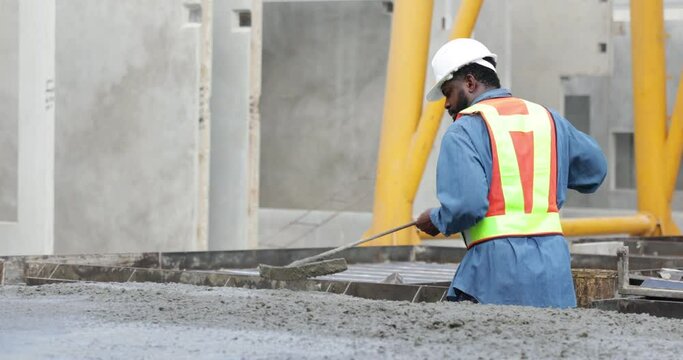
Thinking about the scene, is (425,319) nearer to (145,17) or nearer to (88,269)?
(88,269)

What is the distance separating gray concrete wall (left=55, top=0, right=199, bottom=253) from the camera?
9.98m

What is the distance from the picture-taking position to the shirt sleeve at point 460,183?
5.25 meters

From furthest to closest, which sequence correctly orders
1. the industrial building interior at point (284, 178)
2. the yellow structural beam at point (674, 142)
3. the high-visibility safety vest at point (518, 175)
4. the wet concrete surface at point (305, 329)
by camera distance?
1. the yellow structural beam at point (674, 142)
2. the high-visibility safety vest at point (518, 175)
3. the industrial building interior at point (284, 178)
4. the wet concrete surface at point (305, 329)

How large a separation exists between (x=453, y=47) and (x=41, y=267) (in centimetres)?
252

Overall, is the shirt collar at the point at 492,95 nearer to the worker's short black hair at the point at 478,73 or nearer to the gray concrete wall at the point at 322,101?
the worker's short black hair at the point at 478,73

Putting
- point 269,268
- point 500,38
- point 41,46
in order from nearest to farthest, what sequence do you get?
point 269,268, point 41,46, point 500,38

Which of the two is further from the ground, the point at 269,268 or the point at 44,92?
the point at 44,92

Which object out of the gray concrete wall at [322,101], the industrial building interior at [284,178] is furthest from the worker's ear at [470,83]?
the gray concrete wall at [322,101]

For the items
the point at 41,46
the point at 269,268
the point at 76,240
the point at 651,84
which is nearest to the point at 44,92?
the point at 41,46

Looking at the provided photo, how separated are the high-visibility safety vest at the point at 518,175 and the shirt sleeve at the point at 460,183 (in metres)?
0.10

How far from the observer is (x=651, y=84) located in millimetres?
13086

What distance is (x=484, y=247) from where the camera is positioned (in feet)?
17.8

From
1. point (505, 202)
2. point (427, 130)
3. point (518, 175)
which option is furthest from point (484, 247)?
point (427, 130)

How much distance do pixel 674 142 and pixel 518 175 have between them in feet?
26.2
